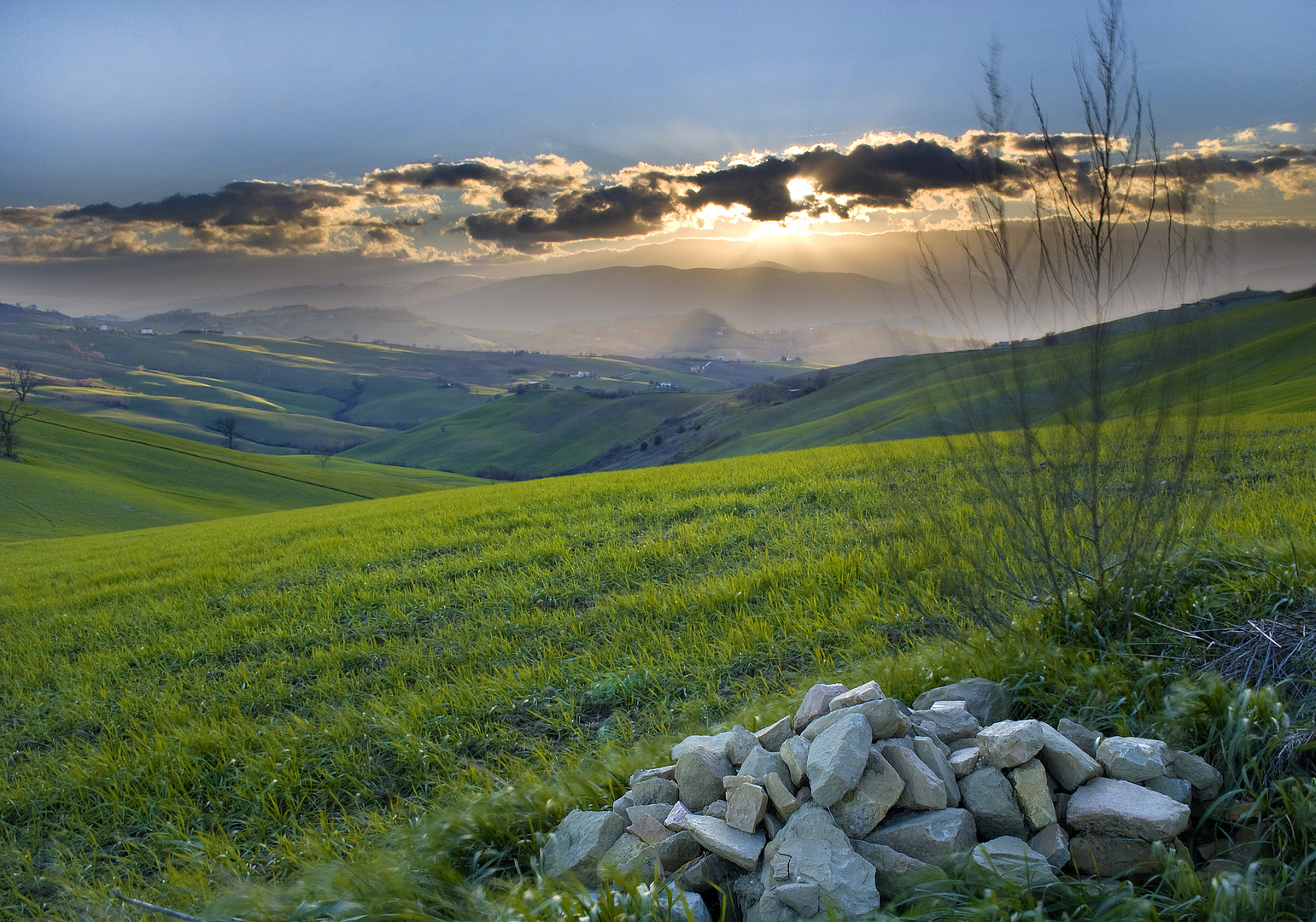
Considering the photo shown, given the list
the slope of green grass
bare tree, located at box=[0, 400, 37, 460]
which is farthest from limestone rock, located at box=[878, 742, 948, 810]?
the slope of green grass

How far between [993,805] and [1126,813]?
0.45 metres

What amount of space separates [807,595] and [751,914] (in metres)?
Answer: 3.74

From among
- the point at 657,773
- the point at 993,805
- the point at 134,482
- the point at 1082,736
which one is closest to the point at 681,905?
the point at 657,773

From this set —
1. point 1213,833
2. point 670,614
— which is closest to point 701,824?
point 1213,833

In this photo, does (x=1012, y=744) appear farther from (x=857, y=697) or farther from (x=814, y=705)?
(x=814, y=705)

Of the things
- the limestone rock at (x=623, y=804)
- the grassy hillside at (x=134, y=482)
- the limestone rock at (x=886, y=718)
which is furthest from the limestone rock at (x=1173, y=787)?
the grassy hillside at (x=134, y=482)

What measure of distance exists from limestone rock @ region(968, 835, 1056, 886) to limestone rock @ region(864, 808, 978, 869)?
58mm

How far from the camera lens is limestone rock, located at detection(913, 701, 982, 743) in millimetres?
3150

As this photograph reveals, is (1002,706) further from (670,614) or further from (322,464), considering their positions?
(322,464)

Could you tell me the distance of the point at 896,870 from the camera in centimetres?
253

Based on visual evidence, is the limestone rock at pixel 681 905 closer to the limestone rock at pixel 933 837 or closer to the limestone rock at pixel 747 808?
the limestone rock at pixel 747 808

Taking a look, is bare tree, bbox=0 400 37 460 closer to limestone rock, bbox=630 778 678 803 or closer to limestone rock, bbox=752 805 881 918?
limestone rock, bbox=630 778 678 803

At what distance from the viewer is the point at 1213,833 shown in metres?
2.62

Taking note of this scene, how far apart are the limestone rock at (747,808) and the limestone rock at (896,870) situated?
0.41 meters
